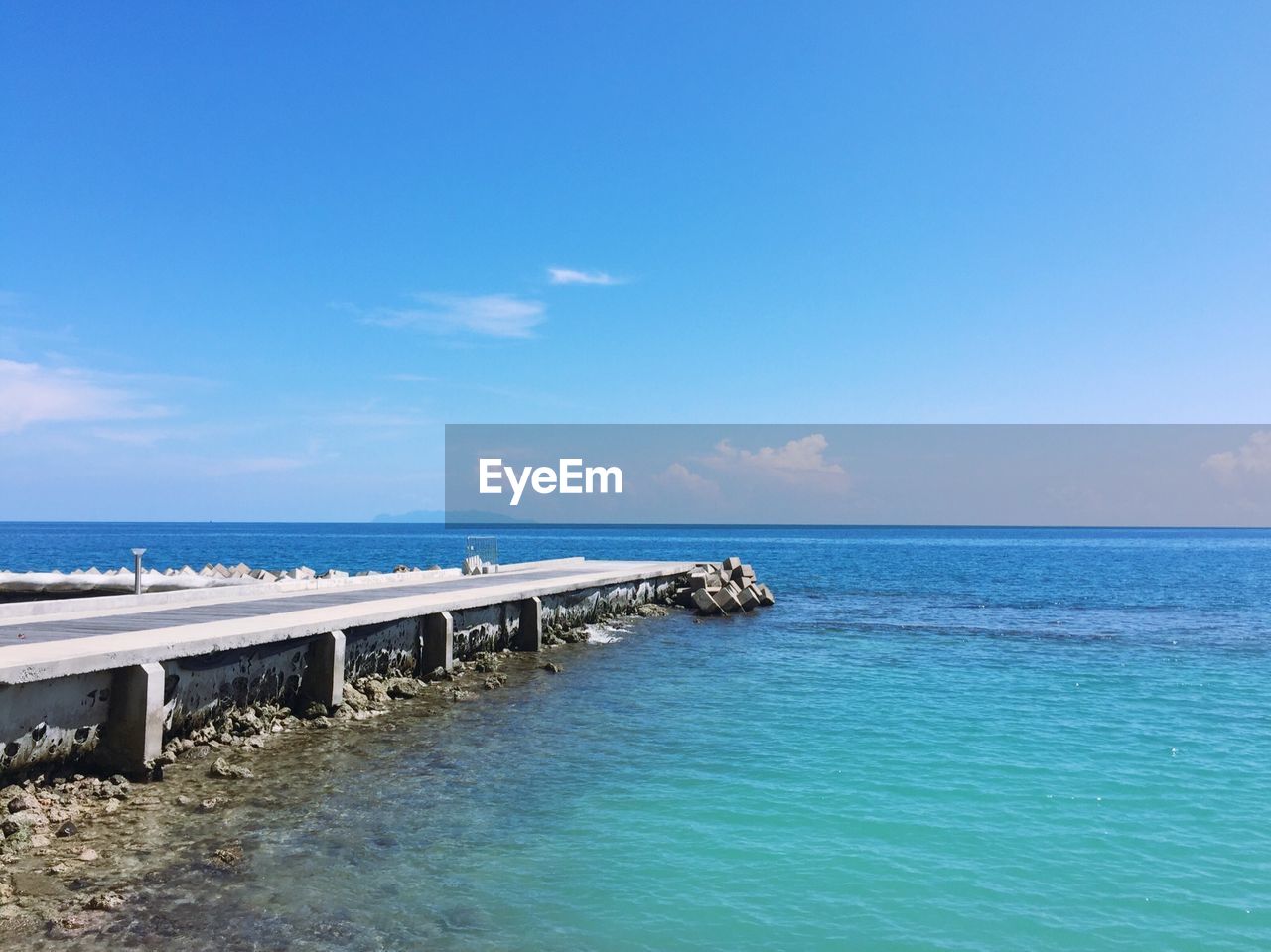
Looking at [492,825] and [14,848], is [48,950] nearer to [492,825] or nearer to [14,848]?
[14,848]

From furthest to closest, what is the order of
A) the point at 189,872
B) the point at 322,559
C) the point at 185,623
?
the point at 322,559 < the point at 185,623 < the point at 189,872

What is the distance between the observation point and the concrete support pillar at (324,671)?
16344 mm

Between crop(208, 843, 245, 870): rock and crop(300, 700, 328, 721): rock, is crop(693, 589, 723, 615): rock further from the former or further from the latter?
crop(208, 843, 245, 870): rock

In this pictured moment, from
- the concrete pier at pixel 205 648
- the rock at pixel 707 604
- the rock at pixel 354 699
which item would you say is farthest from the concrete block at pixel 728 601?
the rock at pixel 354 699

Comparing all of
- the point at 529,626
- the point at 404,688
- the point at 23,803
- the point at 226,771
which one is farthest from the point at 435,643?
the point at 23,803

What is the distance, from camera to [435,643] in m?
20.7

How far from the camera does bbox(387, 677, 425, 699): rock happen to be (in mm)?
18391

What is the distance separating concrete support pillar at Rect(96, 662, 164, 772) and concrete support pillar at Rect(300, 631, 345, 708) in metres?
4.06

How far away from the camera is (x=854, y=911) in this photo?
9.24 metres

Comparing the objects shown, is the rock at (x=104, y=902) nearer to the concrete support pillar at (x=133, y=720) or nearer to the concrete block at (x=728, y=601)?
the concrete support pillar at (x=133, y=720)

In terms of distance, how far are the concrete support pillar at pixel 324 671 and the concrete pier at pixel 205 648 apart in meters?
0.02

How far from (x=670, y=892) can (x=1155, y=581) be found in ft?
214

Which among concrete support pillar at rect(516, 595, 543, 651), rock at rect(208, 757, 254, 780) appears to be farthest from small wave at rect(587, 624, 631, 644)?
rock at rect(208, 757, 254, 780)

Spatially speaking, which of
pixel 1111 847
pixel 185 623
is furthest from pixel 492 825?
pixel 185 623
